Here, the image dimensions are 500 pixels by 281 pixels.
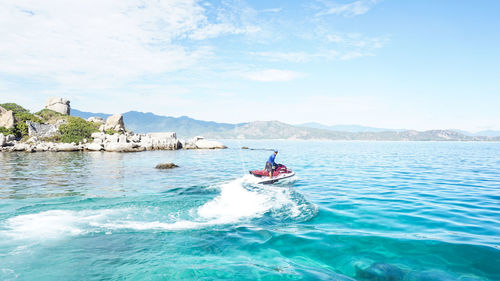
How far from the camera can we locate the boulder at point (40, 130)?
212 feet

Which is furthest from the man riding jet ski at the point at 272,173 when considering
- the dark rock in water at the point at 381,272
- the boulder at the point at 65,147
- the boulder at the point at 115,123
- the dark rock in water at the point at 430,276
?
the boulder at the point at 115,123

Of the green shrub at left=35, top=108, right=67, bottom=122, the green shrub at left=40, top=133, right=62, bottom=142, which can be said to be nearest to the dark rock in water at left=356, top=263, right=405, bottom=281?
the green shrub at left=40, top=133, right=62, bottom=142

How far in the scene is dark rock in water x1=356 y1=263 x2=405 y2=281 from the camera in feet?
21.0

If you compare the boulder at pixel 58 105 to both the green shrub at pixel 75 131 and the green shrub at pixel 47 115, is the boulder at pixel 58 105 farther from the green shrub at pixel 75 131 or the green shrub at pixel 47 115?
the green shrub at pixel 75 131

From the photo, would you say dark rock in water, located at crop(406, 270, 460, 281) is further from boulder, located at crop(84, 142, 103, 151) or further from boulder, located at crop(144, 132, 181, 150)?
boulder, located at crop(84, 142, 103, 151)

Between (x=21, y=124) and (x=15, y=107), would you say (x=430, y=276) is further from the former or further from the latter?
(x=15, y=107)

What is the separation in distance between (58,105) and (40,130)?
34.5 metres

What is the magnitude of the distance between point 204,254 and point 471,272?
6623 millimetres

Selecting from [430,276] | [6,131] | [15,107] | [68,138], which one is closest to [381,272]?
[430,276]

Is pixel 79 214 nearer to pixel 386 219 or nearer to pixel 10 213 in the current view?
pixel 10 213

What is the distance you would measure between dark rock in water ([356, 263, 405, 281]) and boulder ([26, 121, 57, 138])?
7784 centimetres

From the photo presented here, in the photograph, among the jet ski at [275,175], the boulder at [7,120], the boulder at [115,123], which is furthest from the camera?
the boulder at [115,123]

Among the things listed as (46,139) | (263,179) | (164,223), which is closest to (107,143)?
(46,139)

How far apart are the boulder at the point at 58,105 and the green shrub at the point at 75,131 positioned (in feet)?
103
